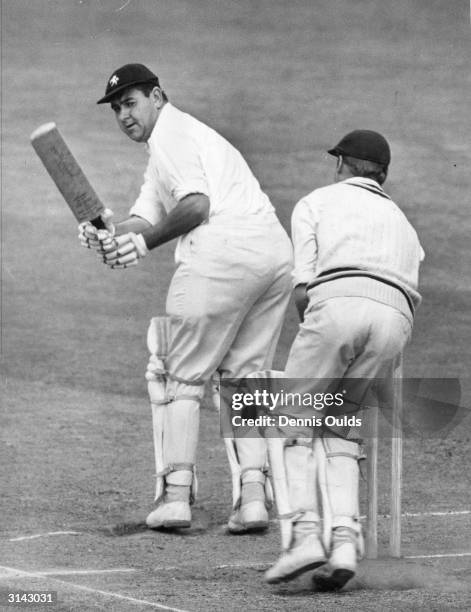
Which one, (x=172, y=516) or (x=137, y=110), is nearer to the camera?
(x=172, y=516)

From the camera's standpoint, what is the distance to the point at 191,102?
8789mm

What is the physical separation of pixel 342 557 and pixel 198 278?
1418 millimetres

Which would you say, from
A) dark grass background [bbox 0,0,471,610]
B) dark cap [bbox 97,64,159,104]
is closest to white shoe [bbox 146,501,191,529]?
dark cap [bbox 97,64,159,104]

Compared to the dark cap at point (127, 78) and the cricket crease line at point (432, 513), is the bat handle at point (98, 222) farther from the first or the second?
the cricket crease line at point (432, 513)

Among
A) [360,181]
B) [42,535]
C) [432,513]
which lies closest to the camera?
[360,181]

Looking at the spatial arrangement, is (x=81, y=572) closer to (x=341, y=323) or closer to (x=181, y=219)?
(x=341, y=323)

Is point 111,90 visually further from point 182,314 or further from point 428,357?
point 428,357

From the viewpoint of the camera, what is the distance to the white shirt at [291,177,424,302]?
3727 millimetres

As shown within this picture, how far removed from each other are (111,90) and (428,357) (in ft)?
12.2

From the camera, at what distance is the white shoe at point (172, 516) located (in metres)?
4.51

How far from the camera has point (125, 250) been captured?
15.0 feet

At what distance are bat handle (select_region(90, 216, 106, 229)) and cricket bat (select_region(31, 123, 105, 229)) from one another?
1.7 inches

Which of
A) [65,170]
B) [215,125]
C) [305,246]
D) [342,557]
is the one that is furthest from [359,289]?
[215,125]

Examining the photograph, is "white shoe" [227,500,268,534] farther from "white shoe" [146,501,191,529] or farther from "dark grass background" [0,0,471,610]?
"dark grass background" [0,0,471,610]
